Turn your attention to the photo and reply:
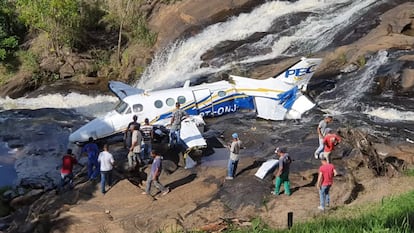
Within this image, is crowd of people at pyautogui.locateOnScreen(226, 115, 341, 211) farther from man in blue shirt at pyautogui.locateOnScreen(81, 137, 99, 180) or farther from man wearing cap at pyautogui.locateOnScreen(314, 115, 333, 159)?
man in blue shirt at pyautogui.locateOnScreen(81, 137, 99, 180)

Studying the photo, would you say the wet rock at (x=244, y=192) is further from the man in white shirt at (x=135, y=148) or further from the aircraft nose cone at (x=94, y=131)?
the aircraft nose cone at (x=94, y=131)

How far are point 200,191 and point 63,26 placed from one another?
20.3m

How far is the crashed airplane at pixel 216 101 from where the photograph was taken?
20.4 metres

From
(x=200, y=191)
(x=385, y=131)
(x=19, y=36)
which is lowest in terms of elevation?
(x=385, y=131)

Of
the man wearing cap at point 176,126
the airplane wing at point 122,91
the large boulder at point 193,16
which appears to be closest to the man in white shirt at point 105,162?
the man wearing cap at point 176,126

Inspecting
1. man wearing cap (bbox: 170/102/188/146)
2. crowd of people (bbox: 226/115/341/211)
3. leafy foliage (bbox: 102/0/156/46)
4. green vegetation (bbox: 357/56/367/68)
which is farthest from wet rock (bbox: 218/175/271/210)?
leafy foliage (bbox: 102/0/156/46)

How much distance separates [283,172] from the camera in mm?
14805

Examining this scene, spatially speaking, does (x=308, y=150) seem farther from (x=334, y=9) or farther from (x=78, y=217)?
(x=334, y=9)

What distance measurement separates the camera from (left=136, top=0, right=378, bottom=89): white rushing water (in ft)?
94.5

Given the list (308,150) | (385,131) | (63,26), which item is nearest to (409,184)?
(308,150)

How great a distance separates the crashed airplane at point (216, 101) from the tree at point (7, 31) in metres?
13.1

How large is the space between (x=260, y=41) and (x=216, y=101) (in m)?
8.98

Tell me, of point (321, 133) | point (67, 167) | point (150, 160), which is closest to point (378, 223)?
point (321, 133)

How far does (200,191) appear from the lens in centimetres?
1599
